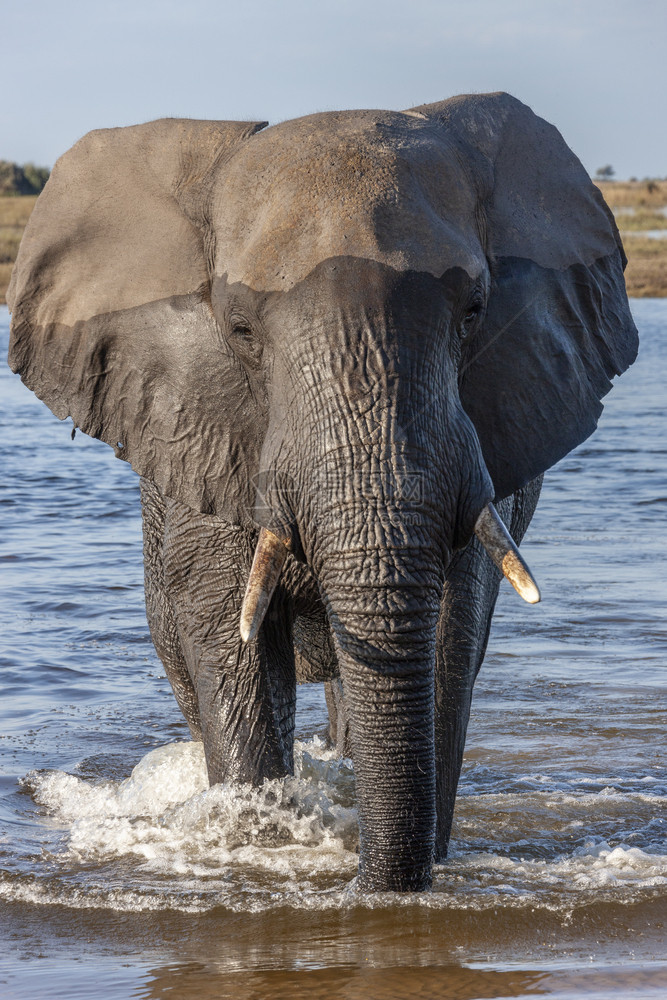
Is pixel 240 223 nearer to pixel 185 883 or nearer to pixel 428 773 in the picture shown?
pixel 428 773

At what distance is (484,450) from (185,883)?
1.75m

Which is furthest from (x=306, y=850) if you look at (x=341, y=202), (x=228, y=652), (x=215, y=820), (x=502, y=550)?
(x=341, y=202)

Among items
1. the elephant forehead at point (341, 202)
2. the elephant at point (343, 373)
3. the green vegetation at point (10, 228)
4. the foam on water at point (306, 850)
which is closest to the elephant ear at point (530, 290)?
the elephant at point (343, 373)

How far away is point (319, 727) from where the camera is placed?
7.15 metres

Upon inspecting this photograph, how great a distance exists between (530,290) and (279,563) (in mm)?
1292

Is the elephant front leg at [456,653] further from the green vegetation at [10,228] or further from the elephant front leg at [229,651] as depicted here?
the green vegetation at [10,228]

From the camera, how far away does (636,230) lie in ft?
181

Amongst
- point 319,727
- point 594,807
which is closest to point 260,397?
point 594,807

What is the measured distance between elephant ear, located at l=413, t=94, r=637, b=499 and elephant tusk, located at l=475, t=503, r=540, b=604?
2.13 ft

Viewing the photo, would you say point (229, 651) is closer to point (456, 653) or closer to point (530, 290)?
point (456, 653)

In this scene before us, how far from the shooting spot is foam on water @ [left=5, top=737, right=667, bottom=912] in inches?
181

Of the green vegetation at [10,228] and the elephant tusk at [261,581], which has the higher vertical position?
the elephant tusk at [261,581]

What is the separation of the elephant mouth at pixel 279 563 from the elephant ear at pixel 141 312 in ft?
1.41

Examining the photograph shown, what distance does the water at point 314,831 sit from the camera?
405 cm
